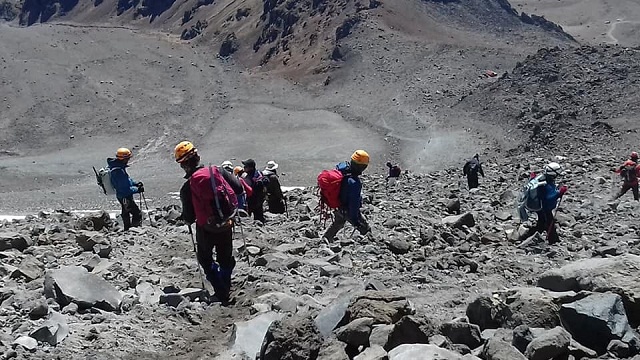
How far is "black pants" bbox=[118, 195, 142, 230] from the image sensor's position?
1259 cm

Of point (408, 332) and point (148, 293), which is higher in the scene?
point (408, 332)

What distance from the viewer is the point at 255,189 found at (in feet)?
44.1

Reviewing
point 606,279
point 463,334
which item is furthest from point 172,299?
point 606,279

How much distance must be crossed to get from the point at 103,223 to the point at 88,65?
38.6 m

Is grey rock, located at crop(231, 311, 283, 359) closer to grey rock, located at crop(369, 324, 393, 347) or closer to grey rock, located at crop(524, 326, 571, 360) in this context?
grey rock, located at crop(369, 324, 393, 347)

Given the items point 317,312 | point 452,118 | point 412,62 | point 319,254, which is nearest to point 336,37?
point 412,62

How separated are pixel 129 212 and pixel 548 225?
705 centimetres

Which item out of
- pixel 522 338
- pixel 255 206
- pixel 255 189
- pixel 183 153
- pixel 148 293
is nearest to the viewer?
pixel 522 338

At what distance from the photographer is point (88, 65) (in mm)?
49031

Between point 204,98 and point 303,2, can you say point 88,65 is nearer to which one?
point 204,98

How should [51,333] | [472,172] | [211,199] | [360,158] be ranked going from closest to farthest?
[51,333], [211,199], [360,158], [472,172]

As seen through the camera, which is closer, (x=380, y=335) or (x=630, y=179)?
(x=380, y=335)

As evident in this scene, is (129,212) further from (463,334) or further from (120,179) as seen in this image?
(463,334)

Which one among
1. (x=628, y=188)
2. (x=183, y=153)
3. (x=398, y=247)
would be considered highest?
(x=183, y=153)
